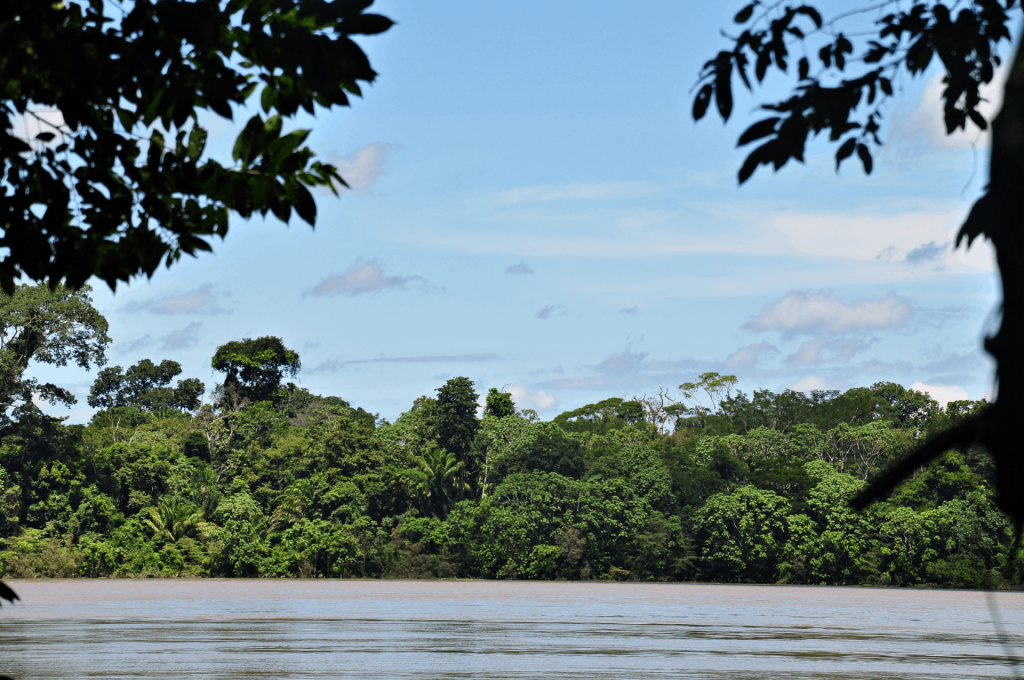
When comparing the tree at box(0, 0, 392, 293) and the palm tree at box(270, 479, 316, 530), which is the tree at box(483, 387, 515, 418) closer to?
the palm tree at box(270, 479, 316, 530)

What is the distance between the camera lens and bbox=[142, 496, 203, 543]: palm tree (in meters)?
47.5

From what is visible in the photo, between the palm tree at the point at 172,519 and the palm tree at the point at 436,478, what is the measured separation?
877cm

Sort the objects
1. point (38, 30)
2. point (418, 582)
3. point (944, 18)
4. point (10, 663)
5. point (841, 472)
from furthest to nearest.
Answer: point (841, 472) → point (418, 582) → point (10, 663) → point (944, 18) → point (38, 30)

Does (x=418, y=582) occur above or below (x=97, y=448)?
below

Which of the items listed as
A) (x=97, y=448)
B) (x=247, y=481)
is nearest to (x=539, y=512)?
(x=247, y=481)

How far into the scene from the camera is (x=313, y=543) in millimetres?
47969

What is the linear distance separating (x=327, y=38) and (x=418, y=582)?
1785 inches

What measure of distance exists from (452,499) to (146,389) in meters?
35.7

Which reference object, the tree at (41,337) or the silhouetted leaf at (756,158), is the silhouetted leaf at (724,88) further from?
the tree at (41,337)

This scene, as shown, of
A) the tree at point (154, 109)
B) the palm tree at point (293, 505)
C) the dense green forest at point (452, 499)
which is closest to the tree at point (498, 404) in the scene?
the dense green forest at point (452, 499)

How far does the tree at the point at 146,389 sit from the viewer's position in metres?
76.3

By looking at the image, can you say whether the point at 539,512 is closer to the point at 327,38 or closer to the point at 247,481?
the point at 247,481

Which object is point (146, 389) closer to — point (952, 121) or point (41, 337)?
point (41, 337)

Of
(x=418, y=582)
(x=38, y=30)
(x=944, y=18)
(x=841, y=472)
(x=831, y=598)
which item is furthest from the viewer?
(x=841, y=472)
